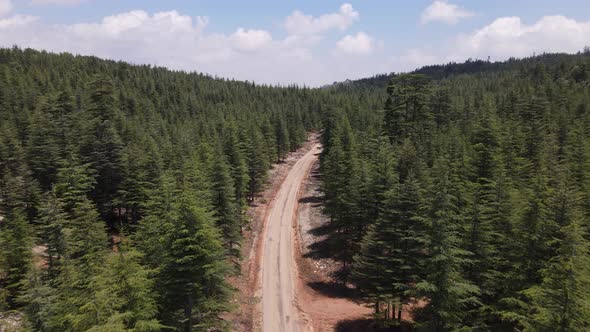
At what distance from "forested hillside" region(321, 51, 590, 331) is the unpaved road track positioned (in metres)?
6.32

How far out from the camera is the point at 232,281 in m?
39.8

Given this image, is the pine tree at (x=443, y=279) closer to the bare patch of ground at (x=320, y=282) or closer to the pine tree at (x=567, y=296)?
the pine tree at (x=567, y=296)

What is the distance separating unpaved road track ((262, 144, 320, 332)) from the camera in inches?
1309

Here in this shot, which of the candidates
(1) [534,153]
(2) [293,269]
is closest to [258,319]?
(2) [293,269]

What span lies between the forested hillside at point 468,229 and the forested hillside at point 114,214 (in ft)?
40.8

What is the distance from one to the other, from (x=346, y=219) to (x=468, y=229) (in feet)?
58.9

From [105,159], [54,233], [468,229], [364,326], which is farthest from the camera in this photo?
[105,159]

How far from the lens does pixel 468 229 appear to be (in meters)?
25.7

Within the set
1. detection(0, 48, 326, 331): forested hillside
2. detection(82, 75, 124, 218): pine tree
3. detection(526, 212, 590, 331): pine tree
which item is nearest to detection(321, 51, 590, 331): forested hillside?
detection(526, 212, 590, 331): pine tree

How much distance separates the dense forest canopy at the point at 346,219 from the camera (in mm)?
18547

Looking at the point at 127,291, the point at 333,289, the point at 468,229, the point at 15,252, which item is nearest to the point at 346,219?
the point at 333,289

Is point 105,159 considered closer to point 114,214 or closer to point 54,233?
point 114,214

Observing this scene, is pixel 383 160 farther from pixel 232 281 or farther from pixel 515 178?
pixel 232 281

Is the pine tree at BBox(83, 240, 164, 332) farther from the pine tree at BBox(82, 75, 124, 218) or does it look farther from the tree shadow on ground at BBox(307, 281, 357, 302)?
the pine tree at BBox(82, 75, 124, 218)
